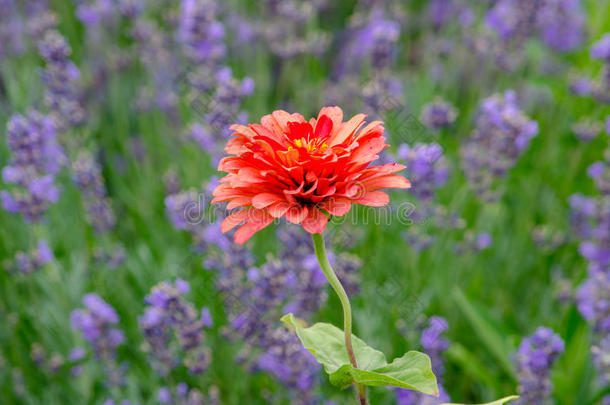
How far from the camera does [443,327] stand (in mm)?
1836

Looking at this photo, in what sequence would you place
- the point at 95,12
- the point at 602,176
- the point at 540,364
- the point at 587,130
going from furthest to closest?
the point at 95,12, the point at 587,130, the point at 602,176, the point at 540,364

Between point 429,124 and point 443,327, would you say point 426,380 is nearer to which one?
point 443,327

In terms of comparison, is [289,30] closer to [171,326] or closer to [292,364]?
[171,326]

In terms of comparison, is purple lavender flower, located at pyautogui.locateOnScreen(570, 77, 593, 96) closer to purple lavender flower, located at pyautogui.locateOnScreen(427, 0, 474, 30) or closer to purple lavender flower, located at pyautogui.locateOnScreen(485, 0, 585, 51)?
purple lavender flower, located at pyautogui.locateOnScreen(485, 0, 585, 51)

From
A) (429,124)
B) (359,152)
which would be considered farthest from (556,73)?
(359,152)

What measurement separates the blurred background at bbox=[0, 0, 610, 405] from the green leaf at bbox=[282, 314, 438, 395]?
52 centimetres

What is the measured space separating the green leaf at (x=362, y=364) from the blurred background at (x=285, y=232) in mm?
516

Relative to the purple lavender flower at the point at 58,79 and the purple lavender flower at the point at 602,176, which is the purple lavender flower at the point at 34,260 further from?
the purple lavender flower at the point at 602,176

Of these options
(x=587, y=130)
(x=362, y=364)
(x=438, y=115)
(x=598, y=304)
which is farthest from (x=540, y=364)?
(x=587, y=130)

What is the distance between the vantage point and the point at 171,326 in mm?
1878


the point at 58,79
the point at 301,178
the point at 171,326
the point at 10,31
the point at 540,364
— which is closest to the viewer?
the point at 301,178

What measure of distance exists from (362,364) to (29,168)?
1544 millimetres

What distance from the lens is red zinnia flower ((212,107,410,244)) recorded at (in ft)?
3.12

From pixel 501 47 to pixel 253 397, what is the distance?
2.03 metres
